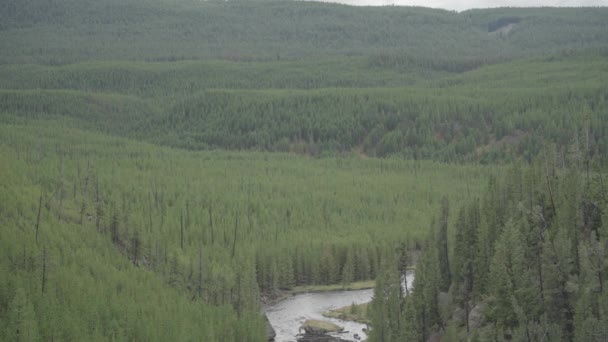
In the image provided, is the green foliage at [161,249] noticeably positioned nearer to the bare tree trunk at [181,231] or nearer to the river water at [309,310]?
the bare tree trunk at [181,231]

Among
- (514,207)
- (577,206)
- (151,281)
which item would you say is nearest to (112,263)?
(151,281)

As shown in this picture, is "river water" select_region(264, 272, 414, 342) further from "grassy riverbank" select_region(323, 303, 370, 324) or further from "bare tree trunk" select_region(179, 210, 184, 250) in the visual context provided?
"bare tree trunk" select_region(179, 210, 184, 250)

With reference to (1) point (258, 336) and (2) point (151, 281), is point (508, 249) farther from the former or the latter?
(2) point (151, 281)

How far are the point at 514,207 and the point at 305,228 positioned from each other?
89.1 metres

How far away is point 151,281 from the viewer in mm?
120000

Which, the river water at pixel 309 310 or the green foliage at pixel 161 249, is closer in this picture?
the green foliage at pixel 161 249

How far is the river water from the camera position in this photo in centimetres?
12004

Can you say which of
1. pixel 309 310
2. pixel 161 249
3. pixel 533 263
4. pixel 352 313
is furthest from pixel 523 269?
pixel 161 249

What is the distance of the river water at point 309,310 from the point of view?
120038 millimetres

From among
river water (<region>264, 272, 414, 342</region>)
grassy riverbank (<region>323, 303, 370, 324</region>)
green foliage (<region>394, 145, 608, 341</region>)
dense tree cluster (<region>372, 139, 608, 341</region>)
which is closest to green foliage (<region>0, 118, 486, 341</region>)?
river water (<region>264, 272, 414, 342</region>)

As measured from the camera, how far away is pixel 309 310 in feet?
442

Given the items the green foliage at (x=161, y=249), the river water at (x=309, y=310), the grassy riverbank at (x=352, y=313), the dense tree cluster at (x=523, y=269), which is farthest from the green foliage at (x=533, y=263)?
the green foliage at (x=161, y=249)

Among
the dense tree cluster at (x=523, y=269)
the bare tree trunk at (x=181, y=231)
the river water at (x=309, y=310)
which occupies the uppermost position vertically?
the dense tree cluster at (x=523, y=269)

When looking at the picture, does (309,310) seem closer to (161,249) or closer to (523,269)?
(161,249)
